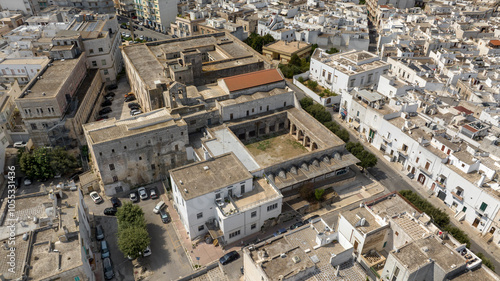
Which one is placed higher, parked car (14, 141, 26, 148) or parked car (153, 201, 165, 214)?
parked car (14, 141, 26, 148)

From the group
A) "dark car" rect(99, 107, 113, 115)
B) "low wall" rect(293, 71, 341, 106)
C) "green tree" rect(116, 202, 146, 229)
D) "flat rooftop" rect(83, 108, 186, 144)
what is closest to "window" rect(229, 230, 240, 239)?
"green tree" rect(116, 202, 146, 229)

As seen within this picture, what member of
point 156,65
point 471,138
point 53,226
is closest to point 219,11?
point 156,65

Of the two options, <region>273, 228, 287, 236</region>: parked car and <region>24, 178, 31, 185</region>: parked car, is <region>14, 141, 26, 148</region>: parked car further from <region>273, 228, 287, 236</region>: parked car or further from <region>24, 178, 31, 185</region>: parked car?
<region>273, 228, 287, 236</region>: parked car

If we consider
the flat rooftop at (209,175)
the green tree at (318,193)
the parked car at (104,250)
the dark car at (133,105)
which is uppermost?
the flat rooftop at (209,175)

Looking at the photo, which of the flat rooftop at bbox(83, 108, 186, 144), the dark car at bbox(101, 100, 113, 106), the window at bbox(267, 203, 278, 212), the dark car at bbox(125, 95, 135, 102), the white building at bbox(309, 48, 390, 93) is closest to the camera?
the window at bbox(267, 203, 278, 212)

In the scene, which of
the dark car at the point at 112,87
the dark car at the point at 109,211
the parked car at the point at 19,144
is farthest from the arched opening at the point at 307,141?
the parked car at the point at 19,144

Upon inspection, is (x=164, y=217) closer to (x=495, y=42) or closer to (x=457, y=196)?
(x=457, y=196)

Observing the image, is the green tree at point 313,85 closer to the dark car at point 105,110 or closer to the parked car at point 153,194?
the parked car at point 153,194
